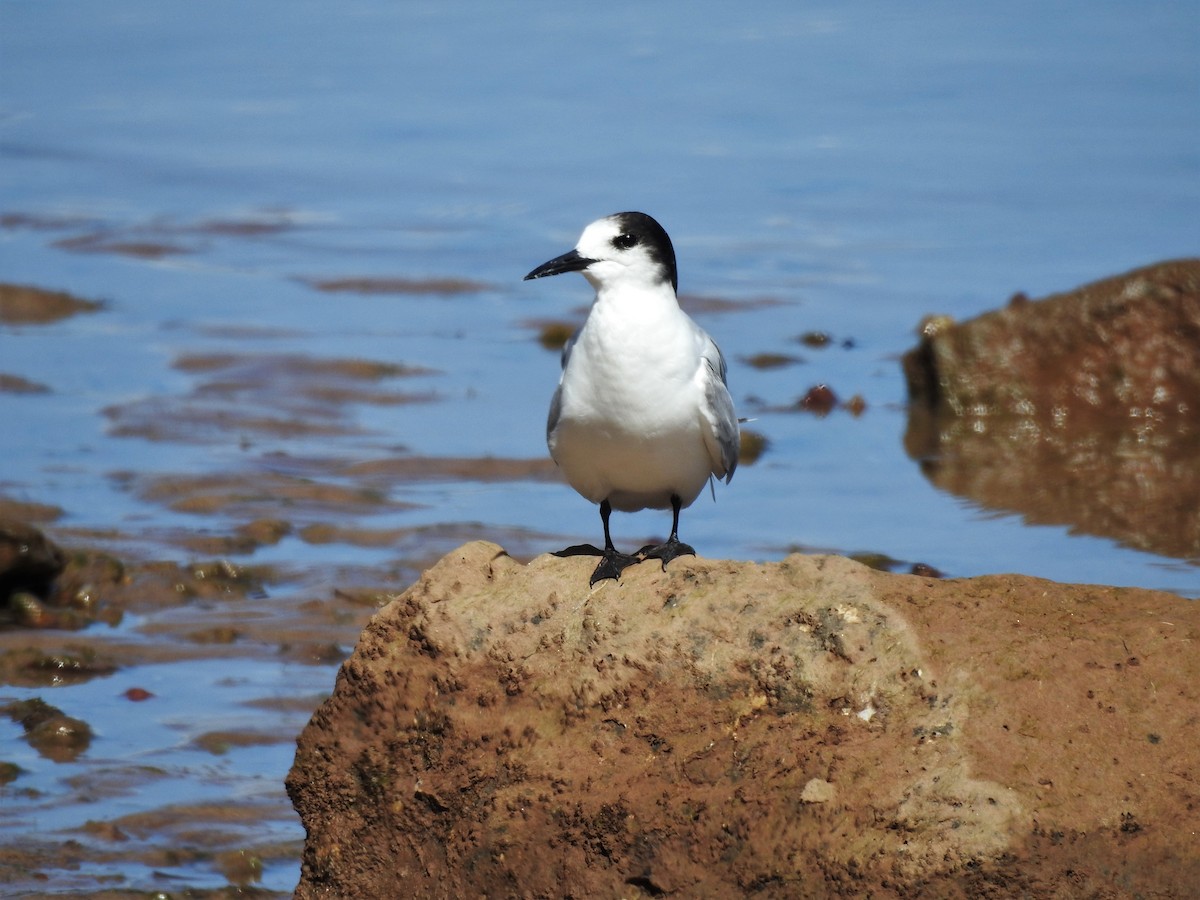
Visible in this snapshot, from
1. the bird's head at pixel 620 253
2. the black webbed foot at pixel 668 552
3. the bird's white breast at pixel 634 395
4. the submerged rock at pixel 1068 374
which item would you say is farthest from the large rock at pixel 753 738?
the submerged rock at pixel 1068 374

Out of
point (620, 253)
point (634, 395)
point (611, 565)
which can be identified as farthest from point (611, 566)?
point (620, 253)

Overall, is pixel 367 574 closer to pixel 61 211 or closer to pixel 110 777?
pixel 110 777

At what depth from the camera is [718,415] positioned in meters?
5.91

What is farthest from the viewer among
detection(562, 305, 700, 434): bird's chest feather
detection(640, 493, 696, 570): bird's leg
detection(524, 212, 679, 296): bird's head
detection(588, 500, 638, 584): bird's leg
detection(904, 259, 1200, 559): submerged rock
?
detection(904, 259, 1200, 559): submerged rock

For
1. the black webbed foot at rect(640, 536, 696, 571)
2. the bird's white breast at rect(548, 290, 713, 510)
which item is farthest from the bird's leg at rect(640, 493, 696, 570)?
the bird's white breast at rect(548, 290, 713, 510)

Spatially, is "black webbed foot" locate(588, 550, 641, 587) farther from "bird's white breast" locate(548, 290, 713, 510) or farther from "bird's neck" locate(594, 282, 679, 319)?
"bird's neck" locate(594, 282, 679, 319)

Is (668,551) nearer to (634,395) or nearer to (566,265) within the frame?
(634,395)

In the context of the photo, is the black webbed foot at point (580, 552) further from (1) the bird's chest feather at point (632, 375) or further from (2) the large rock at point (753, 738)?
(1) the bird's chest feather at point (632, 375)

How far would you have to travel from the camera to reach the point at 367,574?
30.7 ft

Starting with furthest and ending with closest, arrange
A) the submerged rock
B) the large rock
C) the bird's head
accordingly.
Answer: the submerged rock < the bird's head < the large rock

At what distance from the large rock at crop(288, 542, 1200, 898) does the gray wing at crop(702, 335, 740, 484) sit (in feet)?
2.49

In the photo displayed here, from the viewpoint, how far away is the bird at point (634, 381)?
5.75m

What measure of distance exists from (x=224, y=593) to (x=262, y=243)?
888 cm

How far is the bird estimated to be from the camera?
5.75 meters
